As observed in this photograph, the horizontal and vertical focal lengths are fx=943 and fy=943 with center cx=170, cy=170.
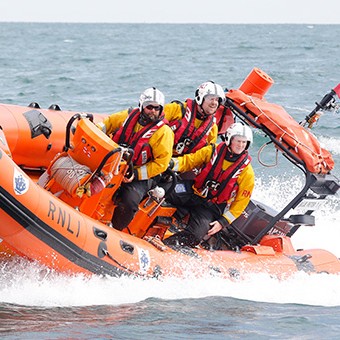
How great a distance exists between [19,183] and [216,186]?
72.7 inches

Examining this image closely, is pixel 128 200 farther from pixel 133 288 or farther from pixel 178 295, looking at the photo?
pixel 178 295

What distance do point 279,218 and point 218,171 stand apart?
790 mm

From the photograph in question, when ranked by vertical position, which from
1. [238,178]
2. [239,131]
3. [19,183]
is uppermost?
[239,131]

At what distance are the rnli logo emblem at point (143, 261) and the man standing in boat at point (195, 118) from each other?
39.5 inches

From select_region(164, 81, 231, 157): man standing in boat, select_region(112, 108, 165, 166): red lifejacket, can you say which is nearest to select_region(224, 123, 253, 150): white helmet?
select_region(164, 81, 231, 157): man standing in boat

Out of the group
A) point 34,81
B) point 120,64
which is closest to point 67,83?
Answer: point 34,81

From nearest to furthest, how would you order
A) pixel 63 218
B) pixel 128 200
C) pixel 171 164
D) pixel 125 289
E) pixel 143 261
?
pixel 63 218, pixel 125 289, pixel 143 261, pixel 128 200, pixel 171 164

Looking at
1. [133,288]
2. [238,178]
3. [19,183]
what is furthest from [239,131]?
[19,183]

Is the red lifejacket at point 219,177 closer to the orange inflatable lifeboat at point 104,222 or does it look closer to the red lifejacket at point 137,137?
the orange inflatable lifeboat at point 104,222

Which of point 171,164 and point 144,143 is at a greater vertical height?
point 144,143

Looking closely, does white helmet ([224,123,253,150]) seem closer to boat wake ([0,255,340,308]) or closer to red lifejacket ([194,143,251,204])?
red lifejacket ([194,143,251,204])

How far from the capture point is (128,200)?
6.98m

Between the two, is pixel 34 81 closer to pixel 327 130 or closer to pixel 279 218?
pixel 327 130

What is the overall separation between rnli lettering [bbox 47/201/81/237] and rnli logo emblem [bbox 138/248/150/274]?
0.59 m
